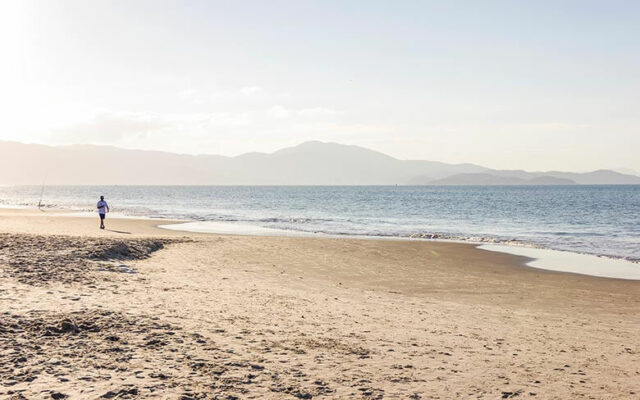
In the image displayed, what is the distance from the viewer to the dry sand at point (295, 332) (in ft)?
23.7

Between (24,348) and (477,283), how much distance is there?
14449 millimetres

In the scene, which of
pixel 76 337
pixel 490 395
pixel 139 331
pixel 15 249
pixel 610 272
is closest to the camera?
pixel 490 395

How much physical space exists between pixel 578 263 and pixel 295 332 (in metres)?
19.2

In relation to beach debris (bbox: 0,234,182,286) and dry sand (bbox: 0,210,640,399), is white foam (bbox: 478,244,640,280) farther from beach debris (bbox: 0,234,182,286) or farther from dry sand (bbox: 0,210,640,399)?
beach debris (bbox: 0,234,182,286)

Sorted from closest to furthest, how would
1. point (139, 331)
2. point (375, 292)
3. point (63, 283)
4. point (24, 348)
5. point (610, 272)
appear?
point (24, 348)
point (139, 331)
point (63, 283)
point (375, 292)
point (610, 272)

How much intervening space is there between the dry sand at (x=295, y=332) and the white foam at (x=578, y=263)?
2286 millimetres

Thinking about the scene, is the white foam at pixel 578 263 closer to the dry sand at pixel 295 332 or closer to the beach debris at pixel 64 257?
the dry sand at pixel 295 332

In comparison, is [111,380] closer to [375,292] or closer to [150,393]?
[150,393]

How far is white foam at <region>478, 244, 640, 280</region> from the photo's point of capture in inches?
843

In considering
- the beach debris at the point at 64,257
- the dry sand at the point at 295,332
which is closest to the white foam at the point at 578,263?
the dry sand at the point at 295,332

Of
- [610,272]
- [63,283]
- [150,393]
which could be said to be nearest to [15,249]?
[63,283]

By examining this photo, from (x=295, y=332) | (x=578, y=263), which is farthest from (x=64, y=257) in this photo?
(x=578, y=263)

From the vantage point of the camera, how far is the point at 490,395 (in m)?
7.25

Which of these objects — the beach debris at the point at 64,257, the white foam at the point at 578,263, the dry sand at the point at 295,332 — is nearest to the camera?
the dry sand at the point at 295,332
